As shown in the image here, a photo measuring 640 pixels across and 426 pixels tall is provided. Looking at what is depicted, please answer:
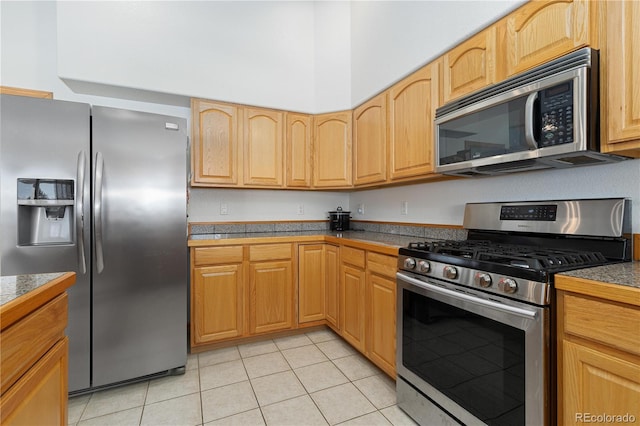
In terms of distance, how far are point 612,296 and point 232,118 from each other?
2.76 metres

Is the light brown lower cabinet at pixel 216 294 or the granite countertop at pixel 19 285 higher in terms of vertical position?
the granite countertop at pixel 19 285

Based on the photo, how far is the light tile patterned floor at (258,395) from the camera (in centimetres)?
169

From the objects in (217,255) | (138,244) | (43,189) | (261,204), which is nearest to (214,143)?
(261,204)

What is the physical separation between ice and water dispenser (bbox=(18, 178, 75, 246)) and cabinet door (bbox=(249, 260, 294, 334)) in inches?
50.2

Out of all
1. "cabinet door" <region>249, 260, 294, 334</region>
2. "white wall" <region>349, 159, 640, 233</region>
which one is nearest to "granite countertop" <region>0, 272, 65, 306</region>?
"cabinet door" <region>249, 260, 294, 334</region>

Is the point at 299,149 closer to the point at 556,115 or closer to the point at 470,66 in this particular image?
the point at 470,66

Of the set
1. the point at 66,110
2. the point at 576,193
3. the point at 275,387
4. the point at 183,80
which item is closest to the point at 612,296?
the point at 576,193

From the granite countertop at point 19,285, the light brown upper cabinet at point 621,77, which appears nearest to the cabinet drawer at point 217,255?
the granite countertop at point 19,285

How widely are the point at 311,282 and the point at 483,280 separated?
67.3 inches

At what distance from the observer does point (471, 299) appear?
132 cm

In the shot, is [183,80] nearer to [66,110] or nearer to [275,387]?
[66,110]

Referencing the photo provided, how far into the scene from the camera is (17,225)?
1.70m

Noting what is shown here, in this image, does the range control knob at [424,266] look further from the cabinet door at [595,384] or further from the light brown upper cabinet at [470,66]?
the light brown upper cabinet at [470,66]

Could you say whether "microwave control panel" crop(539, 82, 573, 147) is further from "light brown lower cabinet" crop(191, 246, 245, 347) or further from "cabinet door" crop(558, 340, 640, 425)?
"light brown lower cabinet" crop(191, 246, 245, 347)
